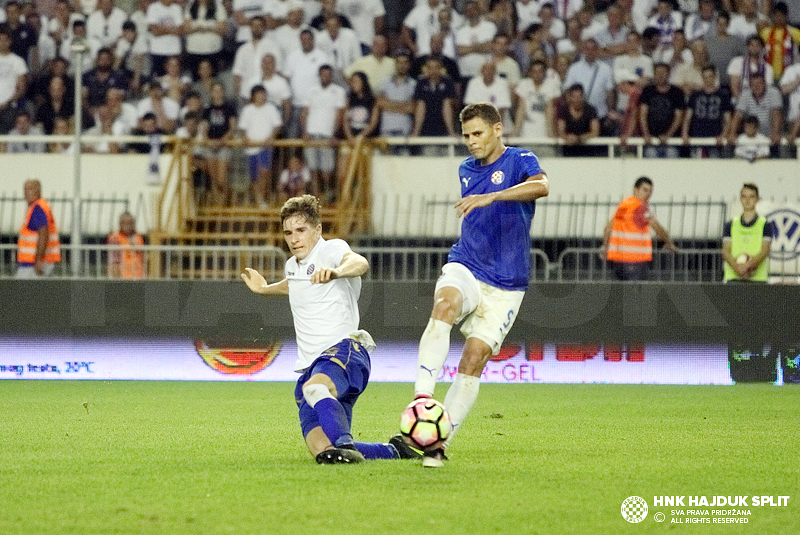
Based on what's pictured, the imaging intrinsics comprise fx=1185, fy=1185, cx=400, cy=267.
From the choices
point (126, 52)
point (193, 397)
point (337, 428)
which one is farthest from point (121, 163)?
point (337, 428)

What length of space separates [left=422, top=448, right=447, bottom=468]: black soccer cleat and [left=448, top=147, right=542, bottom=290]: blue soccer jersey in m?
1.04

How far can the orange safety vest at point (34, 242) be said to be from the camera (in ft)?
44.9

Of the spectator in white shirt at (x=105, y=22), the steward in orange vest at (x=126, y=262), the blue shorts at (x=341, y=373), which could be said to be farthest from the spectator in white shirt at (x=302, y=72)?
the blue shorts at (x=341, y=373)

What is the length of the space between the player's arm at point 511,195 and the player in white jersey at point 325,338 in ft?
2.24

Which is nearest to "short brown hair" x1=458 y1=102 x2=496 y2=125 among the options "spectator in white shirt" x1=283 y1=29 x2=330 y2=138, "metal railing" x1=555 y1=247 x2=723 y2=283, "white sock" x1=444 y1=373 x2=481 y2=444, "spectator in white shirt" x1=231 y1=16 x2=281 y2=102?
"white sock" x1=444 y1=373 x2=481 y2=444

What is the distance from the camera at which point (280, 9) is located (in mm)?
17281

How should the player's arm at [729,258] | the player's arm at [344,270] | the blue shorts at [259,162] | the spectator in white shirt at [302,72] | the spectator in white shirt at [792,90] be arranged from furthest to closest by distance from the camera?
the spectator in white shirt at [302,72], the spectator in white shirt at [792,90], the blue shorts at [259,162], the player's arm at [729,258], the player's arm at [344,270]

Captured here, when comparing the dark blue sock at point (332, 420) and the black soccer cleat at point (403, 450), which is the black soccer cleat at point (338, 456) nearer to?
the dark blue sock at point (332, 420)

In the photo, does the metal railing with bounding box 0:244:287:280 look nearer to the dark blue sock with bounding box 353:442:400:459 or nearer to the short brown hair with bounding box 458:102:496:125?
the dark blue sock with bounding box 353:442:400:459

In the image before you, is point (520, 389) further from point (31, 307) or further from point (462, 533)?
point (462, 533)

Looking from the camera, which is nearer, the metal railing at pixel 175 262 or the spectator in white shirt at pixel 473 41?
the metal railing at pixel 175 262

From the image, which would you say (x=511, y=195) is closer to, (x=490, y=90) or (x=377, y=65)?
(x=490, y=90)

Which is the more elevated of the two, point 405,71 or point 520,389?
point 405,71

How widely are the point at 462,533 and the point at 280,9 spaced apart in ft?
44.9
